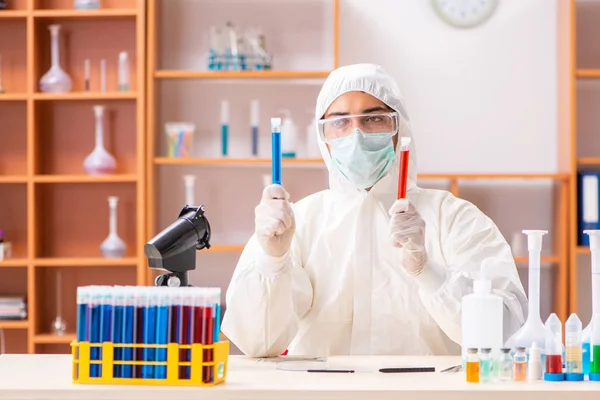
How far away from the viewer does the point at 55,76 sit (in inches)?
157

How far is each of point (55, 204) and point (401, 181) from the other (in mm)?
2884

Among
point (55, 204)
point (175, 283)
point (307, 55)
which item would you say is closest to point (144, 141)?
point (55, 204)

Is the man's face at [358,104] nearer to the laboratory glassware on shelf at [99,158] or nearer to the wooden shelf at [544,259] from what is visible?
the wooden shelf at [544,259]

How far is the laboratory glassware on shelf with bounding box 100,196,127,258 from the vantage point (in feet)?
13.0

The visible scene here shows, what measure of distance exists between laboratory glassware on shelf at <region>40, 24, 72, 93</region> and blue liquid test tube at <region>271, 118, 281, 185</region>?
8.55 ft

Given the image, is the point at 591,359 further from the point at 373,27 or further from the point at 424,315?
the point at 373,27

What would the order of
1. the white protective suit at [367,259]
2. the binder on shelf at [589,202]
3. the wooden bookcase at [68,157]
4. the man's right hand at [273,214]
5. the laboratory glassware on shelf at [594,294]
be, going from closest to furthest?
the laboratory glassware on shelf at [594,294]
the man's right hand at [273,214]
the white protective suit at [367,259]
the binder on shelf at [589,202]
the wooden bookcase at [68,157]

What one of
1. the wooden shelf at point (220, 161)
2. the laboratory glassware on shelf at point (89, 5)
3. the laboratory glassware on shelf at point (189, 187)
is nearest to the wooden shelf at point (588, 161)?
the wooden shelf at point (220, 161)

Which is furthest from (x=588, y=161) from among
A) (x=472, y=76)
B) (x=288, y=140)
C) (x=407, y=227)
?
(x=407, y=227)

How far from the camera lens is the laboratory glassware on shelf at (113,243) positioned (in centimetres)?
396

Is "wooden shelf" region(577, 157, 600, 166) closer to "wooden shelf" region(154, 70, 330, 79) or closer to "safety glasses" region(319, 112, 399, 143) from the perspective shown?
"wooden shelf" region(154, 70, 330, 79)

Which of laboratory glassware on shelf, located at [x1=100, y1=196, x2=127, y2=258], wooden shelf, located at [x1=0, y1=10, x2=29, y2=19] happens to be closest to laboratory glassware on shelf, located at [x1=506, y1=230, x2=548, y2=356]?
laboratory glassware on shelf, located at [x1=100, y1=196, x2=127, y2=258]

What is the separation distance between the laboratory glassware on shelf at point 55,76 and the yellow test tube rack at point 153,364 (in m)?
2.76

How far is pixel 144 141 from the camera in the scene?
12.9 ft
